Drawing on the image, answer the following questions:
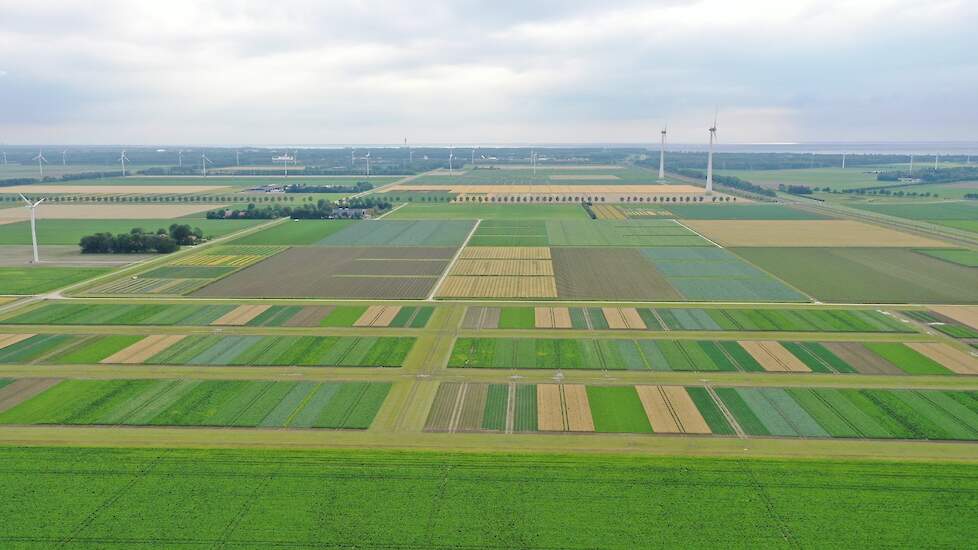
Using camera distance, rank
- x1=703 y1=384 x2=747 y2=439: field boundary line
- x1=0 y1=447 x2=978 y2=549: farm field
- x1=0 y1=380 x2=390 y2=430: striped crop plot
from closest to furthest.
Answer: x1=0 y1=447 x2=978 y2=549: farm field
x1=703 y1=384 x2=747 y2=439: field boundary line
x1=0 y1=380 x2=390 y2=430: striped crop plot

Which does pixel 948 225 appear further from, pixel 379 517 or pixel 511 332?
pixel 379 517

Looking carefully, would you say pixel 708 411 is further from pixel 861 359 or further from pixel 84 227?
pixel 84 227

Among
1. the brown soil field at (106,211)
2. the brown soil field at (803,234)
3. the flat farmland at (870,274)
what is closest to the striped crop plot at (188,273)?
the brown soil field at (106,211)

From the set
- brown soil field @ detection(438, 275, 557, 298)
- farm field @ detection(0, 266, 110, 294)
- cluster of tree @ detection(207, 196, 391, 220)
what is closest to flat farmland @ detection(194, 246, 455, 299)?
brown soil field @ detection(438, 275, 557, 298)

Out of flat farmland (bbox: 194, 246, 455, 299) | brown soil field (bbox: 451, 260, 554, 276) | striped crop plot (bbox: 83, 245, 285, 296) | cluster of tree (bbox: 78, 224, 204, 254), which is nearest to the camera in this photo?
flat farmland (bbox: 194, 246, 455, 299)

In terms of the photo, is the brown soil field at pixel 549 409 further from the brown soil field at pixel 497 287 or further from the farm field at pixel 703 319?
the brown soil field at pixel 497 287

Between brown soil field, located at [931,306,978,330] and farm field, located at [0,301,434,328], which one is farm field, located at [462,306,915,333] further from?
farm field, located at [0,301,434,328]
